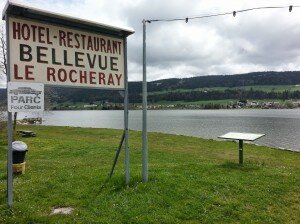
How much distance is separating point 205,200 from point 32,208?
17.0 feet

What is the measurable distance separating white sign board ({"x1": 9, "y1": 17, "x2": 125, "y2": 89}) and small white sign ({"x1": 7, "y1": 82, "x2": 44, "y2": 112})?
194 mm

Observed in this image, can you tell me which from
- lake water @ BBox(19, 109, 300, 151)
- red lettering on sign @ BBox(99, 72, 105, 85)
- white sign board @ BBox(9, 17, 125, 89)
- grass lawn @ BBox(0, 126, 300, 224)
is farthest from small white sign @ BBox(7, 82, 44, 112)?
lake water @ BBox(19, 109, 300, 151)

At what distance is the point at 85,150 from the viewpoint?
85.8 ft

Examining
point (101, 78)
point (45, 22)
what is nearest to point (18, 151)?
point (101, 78)

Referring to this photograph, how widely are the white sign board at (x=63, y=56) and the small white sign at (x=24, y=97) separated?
0.19 m

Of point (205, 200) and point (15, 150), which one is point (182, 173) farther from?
point (15, 150)

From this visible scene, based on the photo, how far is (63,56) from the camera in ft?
33.6

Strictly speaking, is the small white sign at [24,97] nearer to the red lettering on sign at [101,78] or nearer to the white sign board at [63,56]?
the white sign board at [63,56]

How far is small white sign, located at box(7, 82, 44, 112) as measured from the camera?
8.99 meters

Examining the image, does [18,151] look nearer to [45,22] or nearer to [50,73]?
[50,73]

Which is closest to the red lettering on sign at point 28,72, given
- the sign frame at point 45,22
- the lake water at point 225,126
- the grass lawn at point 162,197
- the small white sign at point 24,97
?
the small white sign at point 24,97

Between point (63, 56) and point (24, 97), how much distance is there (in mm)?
1860

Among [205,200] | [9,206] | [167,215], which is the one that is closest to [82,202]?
[9,206]

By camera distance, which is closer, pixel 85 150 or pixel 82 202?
pixel 82 202
